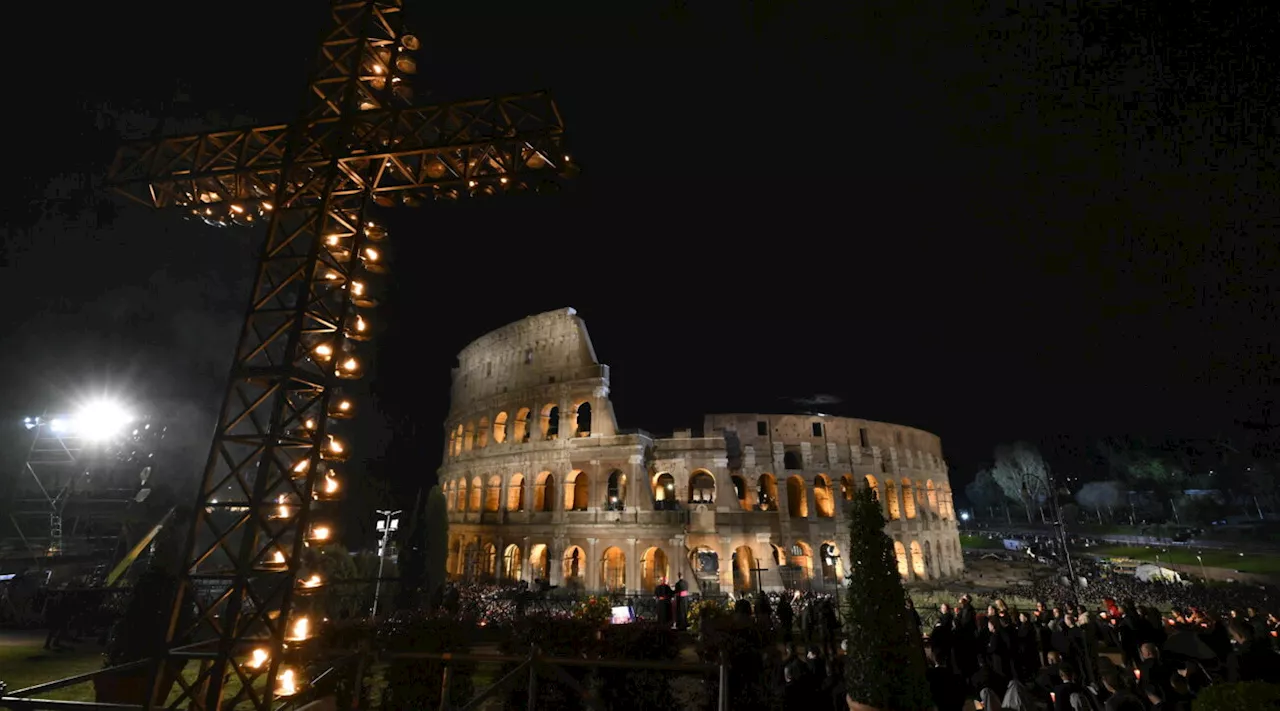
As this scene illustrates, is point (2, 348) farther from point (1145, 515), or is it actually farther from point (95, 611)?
point (1145, 515)

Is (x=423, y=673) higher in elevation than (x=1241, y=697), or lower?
lower

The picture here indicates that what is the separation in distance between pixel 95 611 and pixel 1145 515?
345ft

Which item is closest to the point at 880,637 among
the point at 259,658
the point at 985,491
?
the point at 259,658

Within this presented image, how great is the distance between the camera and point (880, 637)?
7.43 m

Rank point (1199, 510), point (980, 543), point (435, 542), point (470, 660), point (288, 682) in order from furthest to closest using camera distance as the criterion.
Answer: point (1199, 510) < point (980, 543) < point (435, 542) < point (288, 682) < point (470, 660)

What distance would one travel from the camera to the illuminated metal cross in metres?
8.37

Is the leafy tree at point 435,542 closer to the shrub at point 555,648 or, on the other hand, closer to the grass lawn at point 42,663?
the grass lawn at point 42,663

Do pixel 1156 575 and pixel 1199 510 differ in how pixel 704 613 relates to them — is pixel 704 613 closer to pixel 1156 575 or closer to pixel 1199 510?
pixel 1156 575

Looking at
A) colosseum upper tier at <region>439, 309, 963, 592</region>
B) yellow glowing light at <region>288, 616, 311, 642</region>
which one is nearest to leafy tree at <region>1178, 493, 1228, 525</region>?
colosseum upper tier at <region>439, 309, 963, 592</region>

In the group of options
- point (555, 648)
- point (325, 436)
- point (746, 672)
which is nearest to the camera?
point (325, 436)

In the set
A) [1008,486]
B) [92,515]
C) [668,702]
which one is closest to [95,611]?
[92,515]

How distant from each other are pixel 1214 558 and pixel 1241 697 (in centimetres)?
5761

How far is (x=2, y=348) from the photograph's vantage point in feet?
65.7

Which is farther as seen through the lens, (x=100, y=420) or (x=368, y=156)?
(x=100, y=420)
